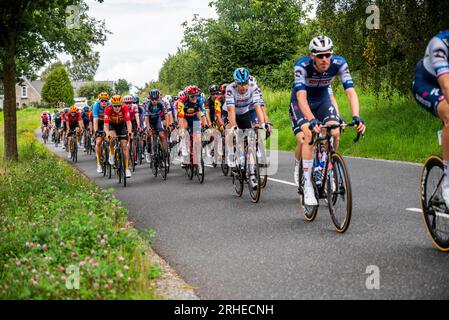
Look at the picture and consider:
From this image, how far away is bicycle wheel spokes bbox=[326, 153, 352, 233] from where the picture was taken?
6762 mm

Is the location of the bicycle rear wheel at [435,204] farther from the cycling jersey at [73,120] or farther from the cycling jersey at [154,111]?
the cycling jersey at [73,120]

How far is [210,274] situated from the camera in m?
5.64

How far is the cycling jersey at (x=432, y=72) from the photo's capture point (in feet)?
17.9

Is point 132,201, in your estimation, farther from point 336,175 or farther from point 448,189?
point 448,189

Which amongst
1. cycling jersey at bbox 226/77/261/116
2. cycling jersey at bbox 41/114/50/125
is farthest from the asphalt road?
cycling jersey at bbox 41/114/50/125

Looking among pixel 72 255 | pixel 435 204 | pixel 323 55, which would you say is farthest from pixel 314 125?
pixel 72 255

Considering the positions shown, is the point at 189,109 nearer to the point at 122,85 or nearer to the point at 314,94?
the point at 314,94

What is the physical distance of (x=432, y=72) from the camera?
227 inches

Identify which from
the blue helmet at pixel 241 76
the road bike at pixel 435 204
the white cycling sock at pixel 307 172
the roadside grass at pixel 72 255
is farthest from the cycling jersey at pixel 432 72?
the blue helmet at pixel 241 76

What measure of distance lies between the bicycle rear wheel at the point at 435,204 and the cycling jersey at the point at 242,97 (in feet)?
15.9

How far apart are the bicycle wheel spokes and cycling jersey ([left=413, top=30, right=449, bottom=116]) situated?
117cm

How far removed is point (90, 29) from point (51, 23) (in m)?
6.90

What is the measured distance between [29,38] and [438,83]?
1742cm

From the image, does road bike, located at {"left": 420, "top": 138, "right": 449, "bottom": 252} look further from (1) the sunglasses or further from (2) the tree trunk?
(2) the tree trunk
